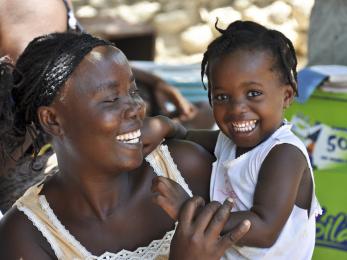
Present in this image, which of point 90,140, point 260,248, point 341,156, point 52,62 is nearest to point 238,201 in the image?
point 260,248

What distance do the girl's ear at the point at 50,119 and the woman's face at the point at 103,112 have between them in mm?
39

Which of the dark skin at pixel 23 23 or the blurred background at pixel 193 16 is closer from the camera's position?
the dark skin at pixel 23 23

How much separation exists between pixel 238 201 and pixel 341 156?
3.39ft

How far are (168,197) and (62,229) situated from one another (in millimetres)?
448

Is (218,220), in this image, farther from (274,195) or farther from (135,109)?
(135,109)

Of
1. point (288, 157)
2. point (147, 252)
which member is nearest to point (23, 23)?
point (147, 252)

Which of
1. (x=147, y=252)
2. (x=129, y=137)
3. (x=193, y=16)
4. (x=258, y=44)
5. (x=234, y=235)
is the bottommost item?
(x=193, y=16)

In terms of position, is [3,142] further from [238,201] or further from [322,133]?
[322,133]

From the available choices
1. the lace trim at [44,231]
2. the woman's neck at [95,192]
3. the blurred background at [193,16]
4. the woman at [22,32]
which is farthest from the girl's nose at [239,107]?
the blurred background at [193,16]

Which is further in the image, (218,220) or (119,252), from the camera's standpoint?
(119,252)

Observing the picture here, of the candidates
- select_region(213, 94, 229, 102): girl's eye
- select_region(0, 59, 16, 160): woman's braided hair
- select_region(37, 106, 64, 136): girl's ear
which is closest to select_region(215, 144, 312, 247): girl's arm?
select_region(213, 94, 229, 102): girl's eye

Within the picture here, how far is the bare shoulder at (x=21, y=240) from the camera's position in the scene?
2.13m

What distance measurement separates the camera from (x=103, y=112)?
81.4 inches

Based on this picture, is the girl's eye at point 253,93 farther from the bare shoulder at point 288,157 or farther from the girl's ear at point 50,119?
the girl's ear at point 50,119
